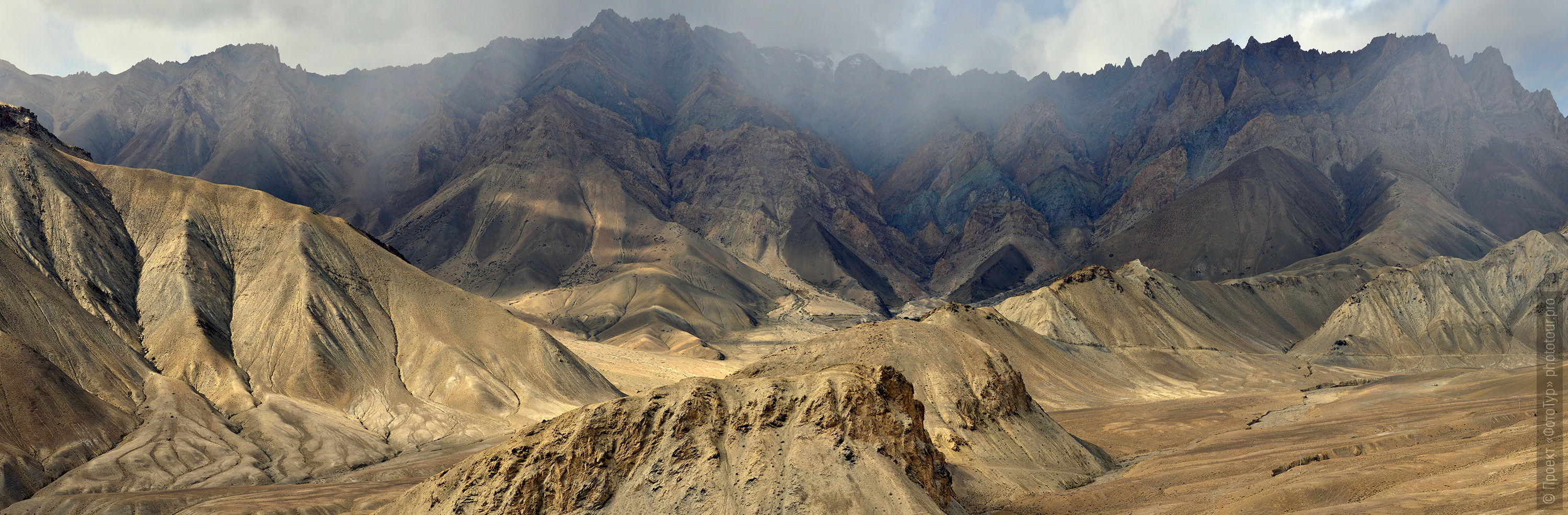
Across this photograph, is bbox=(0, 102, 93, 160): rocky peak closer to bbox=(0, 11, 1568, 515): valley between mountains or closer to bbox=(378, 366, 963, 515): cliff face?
bbox=(0, 11, 1568, 515): valley between mountains

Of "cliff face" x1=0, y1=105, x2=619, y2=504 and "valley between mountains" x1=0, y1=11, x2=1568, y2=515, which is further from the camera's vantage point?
"cliff face" x1=0, y1=105, x2=619, y2=504

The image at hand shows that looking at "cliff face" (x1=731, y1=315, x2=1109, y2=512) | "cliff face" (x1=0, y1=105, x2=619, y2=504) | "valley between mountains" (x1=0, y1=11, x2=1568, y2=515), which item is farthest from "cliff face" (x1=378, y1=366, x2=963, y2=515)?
"cliff face" (x1=0, y1=105, x2=619, y2=504)

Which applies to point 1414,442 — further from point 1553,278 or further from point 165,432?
point 1553,278

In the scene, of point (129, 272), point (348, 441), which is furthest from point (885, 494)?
point (129, 272)

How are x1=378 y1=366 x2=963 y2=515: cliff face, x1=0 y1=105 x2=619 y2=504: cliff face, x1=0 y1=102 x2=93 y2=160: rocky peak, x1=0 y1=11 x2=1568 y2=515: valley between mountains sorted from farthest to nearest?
1. x1=0 y1=102 x2=93 y2=160: rocky peak
2. x1=0 y1=105 x2=619 y2=504: cliff face
3. x1=0 y1=11 x2=1568 y2=515: valley between mountains
4. x1=378 y1=366 x2=963 y2=515: cliff face

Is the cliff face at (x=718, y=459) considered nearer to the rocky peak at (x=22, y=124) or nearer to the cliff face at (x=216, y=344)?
the cliff face at (x=216, y=344)
